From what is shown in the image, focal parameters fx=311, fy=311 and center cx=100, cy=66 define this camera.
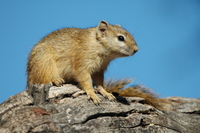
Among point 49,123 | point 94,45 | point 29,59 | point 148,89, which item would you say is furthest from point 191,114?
point 29,59

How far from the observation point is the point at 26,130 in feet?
20.7

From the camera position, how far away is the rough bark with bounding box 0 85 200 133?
258 inches

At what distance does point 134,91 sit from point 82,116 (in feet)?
8.46

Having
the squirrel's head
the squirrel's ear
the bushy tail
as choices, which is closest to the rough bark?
the bushy tail

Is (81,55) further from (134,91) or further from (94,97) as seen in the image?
(134,91)

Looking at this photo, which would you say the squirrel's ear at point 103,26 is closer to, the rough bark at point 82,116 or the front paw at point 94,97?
the rough bark at point 82,116

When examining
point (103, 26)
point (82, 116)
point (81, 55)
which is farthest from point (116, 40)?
point (82, 116)

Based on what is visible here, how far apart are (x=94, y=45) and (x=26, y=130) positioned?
3310 millimetres

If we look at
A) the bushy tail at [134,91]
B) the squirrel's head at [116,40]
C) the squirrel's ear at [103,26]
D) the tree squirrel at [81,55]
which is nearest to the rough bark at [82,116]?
the bushy tail at [134,91]

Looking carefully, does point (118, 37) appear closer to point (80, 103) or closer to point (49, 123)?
point (80, 103)

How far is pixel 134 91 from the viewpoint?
9031 millimetres

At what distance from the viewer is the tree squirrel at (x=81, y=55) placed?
8430 mm

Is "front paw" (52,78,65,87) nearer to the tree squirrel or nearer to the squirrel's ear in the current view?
the tree squirrel

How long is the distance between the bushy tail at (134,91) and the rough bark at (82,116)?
0.46 m
